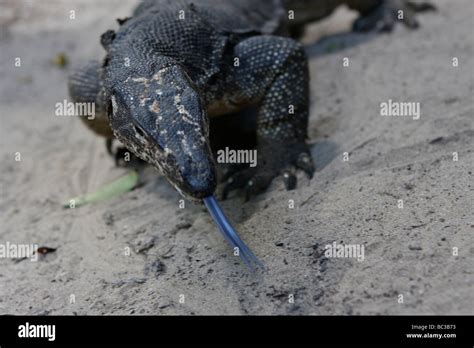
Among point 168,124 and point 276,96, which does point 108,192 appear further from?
point 168,124

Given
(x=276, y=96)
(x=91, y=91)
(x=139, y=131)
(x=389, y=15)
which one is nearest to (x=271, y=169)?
(x=276, y=96)

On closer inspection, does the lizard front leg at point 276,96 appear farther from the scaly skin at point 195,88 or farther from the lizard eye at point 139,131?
the lizard eye at point 139,131

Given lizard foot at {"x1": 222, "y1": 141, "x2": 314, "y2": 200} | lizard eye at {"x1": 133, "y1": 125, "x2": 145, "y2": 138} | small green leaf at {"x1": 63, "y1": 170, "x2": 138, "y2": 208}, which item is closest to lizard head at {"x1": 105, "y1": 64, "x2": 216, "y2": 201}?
lizard eye at {"x1": 133, "y1": 125, "x2": 145, "y2": 138}

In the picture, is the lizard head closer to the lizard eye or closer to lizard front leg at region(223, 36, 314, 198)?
the lizard eye

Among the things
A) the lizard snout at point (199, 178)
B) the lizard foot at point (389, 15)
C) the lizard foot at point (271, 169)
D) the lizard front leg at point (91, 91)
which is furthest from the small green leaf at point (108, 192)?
the lizard foot at point (389, 15)

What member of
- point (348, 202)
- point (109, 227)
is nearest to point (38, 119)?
point (109, 227)

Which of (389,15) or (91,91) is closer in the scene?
(91,91)
